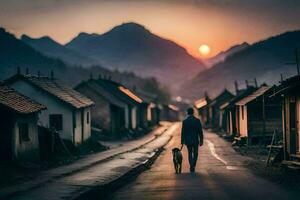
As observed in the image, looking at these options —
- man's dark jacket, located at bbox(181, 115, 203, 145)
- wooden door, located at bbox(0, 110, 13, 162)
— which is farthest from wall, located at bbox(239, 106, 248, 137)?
wooden door, located at bbox(0, 110, 13, 162)

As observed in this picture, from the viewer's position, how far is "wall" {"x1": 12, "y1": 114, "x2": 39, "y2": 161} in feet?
78.1

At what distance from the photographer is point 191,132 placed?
69.1 feet

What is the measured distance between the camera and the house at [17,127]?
23250 mm

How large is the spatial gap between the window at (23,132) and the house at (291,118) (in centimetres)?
1082

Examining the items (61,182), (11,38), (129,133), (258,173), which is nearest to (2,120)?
(61,182)

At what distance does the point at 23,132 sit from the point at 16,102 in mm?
1410

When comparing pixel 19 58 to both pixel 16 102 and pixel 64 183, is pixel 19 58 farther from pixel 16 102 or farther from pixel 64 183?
pixel 64 183

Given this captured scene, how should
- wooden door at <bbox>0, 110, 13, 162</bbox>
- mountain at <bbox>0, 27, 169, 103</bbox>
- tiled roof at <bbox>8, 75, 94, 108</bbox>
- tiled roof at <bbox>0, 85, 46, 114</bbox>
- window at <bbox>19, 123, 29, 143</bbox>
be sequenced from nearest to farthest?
wooden door at <bbox>0, 110, 13, 162</bbox> → tiled roof at <bbox>0, 85, 46, 114</bbox> → window at <bbox>19, 123, 29, 143</bbox> → tiled roof at <bbox>8, 75, 94, 108</bbox> → mountain at <bbox>0, 27, 169, 103</bbox>

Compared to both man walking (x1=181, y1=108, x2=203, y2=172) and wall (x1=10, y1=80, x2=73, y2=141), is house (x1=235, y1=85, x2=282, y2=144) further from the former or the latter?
man walking (x1=181, y1=108, x2=203, y2=172)

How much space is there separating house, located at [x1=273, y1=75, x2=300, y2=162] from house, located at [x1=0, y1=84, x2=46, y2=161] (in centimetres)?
1045

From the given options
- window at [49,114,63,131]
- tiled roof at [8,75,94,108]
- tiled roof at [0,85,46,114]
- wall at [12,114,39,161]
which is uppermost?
tiled roof at [8,75,94,108]

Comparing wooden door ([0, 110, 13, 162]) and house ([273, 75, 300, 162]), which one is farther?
wooden door ([0, 110, 13, 162])

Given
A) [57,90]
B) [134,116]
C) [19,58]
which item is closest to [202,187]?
[57,90]

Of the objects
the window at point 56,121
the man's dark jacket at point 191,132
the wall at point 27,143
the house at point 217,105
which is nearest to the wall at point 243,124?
the window at point 56,121
